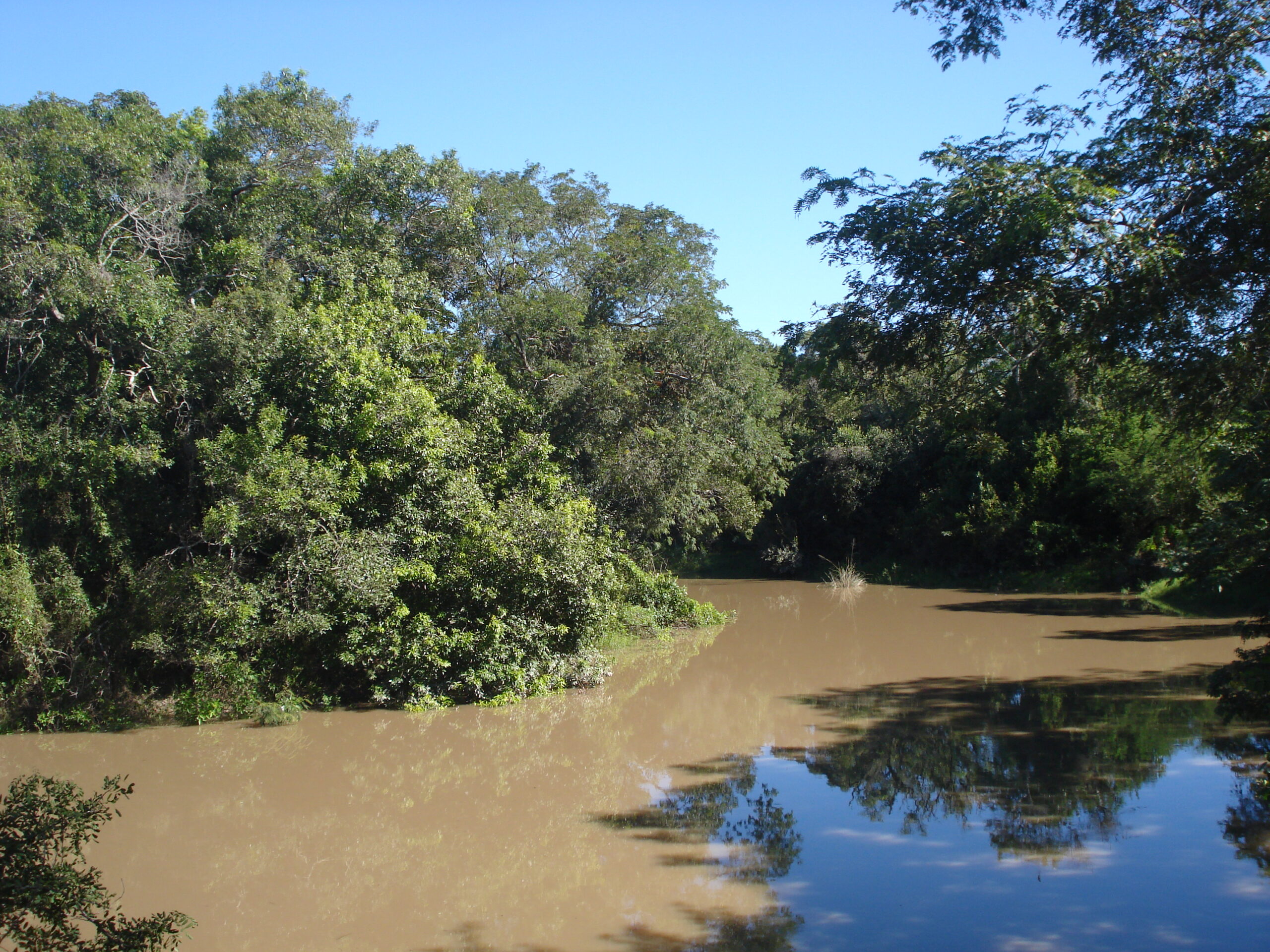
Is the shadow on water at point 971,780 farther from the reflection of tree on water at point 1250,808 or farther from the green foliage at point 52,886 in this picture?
the green foliage at point 52,886

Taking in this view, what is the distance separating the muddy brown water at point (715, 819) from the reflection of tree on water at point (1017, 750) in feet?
0.13

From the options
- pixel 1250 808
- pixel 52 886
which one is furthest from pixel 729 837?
pixel 52 886

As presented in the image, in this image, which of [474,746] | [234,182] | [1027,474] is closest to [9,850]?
[474,746]

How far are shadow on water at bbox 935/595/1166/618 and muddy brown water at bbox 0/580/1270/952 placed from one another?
5.68 metres

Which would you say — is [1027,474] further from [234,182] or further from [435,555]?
[234,182]

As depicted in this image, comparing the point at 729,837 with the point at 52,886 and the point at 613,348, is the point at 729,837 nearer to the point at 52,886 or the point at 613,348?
the point at 52,886

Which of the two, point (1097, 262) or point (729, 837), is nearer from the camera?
point (1097, 262)

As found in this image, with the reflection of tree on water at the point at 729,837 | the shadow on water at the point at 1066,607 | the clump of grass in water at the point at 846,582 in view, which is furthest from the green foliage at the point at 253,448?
the clump of grass in water at the point at 846,582

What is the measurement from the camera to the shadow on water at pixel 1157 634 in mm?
15656

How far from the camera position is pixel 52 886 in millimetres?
3459

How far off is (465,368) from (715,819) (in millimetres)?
8240

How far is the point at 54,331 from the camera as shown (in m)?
11.2

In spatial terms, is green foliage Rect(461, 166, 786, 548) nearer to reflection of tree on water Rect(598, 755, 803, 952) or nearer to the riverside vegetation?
the riverside vegetation

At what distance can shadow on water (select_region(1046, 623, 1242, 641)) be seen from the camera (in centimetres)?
1566
